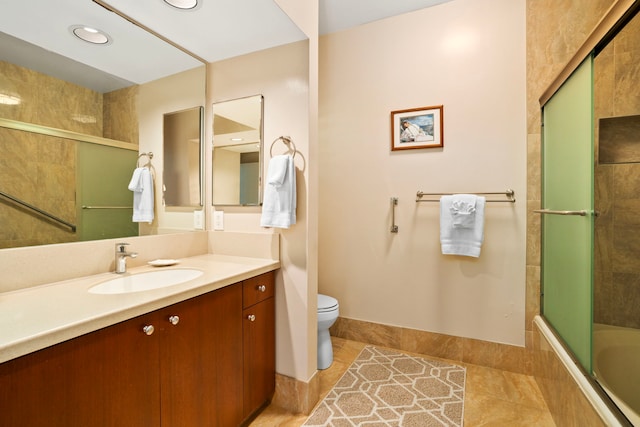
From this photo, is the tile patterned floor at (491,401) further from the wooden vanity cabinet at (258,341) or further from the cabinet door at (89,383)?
the cabinet door at (89,383)

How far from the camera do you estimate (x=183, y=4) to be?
57.3 inches

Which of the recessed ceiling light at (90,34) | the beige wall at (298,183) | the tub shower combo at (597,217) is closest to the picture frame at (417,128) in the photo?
the tub shower combo at (597,217)

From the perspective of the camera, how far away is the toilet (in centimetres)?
199

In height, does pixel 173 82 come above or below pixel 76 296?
above

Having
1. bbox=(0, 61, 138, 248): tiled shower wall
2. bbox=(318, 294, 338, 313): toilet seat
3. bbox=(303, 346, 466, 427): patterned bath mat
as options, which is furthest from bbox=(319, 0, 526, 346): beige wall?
bbox=(0, 61, 138, 248): tiled shower wall

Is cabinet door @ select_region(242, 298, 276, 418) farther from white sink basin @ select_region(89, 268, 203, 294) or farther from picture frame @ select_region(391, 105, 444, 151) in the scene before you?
picture frame @ select_region(391, 105, 444, 151)

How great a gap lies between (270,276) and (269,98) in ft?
3.28

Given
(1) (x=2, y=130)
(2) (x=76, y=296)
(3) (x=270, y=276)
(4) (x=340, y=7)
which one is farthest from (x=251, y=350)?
(4) (x=340, y=7)

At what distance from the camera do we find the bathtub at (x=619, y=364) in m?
1.21

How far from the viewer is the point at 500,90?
6.70 feet

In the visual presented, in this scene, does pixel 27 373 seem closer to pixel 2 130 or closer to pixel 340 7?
pixel 2 130

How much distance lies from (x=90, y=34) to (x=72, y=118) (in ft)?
1.30

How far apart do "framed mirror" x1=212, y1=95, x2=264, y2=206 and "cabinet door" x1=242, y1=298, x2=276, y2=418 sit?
613 millimetres

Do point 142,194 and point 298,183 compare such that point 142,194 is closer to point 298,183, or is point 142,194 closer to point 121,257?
point 121,257
